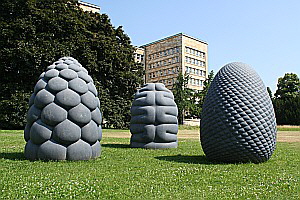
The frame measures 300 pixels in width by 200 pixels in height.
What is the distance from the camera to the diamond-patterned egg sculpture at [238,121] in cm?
826

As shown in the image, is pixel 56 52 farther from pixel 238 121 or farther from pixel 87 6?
pixel 87 6

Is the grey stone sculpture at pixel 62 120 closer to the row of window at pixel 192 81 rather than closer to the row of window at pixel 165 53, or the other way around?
the row of window at pixel 165 53

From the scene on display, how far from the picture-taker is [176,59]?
287 ft

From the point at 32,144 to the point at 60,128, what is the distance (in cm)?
102

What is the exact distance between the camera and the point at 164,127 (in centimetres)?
1340

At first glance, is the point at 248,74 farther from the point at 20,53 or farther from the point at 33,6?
the point at 33,6

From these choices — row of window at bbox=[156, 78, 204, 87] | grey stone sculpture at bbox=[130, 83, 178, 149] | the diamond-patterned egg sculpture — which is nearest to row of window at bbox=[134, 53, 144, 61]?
row of window at bbox=[156, 78, 204, 87]

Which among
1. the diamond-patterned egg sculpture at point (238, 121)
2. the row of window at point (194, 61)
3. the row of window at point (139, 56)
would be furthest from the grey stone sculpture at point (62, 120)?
the row of window at point (139, 56)

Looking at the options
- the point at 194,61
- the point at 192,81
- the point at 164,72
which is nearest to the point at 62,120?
the point at 192,81

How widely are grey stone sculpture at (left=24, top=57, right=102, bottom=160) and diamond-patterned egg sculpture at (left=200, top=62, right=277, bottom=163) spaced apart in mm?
3356

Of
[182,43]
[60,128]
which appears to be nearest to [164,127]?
[60,128]

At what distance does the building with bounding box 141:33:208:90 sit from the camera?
86.7 meters

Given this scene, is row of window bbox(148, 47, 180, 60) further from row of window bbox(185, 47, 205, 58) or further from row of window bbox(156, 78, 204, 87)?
row of window bbox(156, 78, 204, 87)

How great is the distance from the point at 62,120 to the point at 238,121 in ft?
15.9
